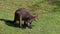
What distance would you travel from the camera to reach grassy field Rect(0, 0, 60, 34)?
976cm

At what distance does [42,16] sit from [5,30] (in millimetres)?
3030

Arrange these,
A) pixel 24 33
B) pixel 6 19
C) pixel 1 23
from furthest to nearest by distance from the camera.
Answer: pixel 6 19 < pixel 1 23 < pixel 24 33

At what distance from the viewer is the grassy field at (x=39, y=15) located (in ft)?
32.0

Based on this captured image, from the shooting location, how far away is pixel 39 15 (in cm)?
1230

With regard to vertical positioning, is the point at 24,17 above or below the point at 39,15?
above

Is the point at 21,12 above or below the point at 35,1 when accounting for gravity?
above

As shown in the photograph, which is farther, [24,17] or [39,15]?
[39,15]

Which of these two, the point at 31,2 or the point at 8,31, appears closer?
the point at 8,31

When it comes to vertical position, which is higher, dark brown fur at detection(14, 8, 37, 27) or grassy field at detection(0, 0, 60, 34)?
dark brown fur at detection(14, 8, 37, 27)

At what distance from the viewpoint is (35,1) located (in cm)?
1467

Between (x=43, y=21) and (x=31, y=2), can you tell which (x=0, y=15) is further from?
(x=31, y=2)

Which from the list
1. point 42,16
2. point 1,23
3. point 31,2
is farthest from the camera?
point 31,2

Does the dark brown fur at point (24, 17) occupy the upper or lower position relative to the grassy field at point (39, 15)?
upper

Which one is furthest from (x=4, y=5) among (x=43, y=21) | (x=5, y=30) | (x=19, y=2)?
(x=5, y=30)
